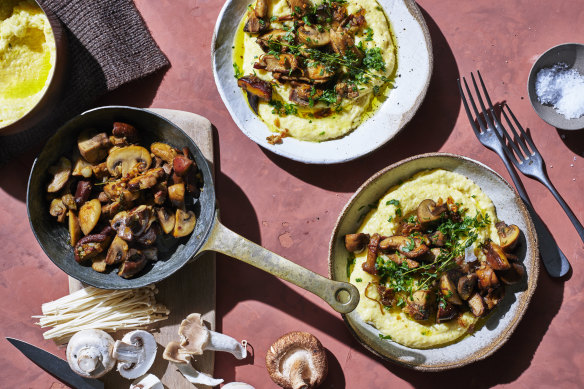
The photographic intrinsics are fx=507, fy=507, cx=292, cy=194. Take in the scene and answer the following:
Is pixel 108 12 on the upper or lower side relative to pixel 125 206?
upper

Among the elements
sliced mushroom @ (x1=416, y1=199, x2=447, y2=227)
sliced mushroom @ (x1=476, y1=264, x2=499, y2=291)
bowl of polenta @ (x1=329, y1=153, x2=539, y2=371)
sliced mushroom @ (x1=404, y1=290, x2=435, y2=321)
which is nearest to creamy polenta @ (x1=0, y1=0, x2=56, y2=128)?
bowl of polenta @ (x1=329, y1=153, x2=539, y2=371)

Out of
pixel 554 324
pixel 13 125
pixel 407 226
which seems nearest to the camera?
pixel 13 125

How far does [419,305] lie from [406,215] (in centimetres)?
75

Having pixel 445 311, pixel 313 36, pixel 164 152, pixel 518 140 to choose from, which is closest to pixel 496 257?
pixel 445 311

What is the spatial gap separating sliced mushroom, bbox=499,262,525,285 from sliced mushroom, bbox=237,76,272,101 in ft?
8.04

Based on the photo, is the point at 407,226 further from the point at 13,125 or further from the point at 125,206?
the point at 13,125

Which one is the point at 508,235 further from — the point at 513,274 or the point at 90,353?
the point at 90,353

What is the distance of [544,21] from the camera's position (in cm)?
460

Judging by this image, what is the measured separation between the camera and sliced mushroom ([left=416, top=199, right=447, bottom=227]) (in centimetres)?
409

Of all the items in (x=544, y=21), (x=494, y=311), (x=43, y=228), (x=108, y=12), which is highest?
(x=544, y=21)

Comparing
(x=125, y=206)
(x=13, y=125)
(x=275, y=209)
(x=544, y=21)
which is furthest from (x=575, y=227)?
(x=13, y=125)

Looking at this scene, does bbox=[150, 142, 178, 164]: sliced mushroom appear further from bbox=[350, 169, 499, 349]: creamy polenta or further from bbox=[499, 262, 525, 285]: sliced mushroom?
bbox=[499, 262, 525, 285]: sliced mushroom

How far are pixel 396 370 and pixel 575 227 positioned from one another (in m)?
2.02

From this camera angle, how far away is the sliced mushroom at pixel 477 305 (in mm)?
4074
